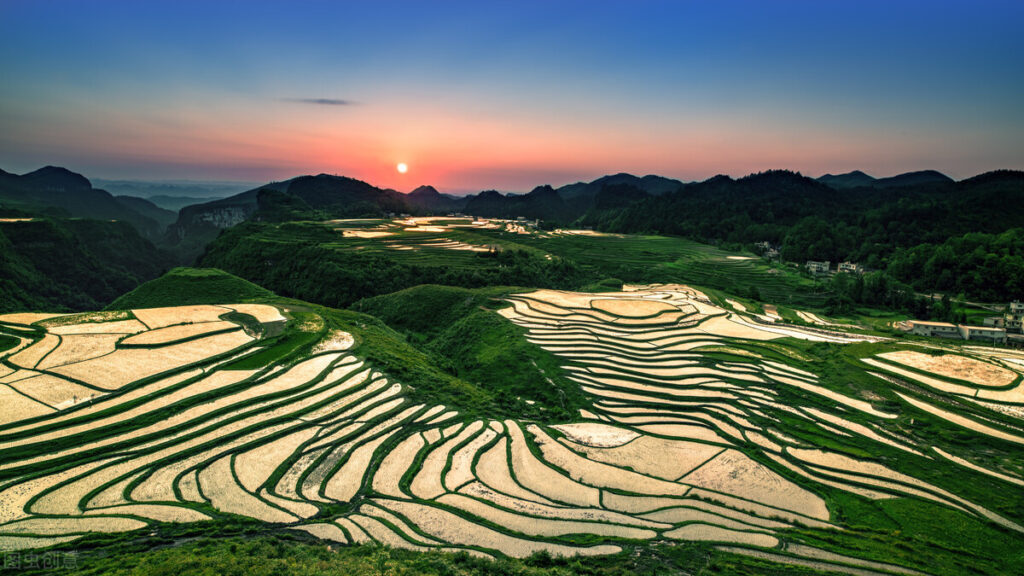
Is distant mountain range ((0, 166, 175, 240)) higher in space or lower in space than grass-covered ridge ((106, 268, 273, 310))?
higher

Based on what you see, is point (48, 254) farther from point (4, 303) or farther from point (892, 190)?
point (892, 190)

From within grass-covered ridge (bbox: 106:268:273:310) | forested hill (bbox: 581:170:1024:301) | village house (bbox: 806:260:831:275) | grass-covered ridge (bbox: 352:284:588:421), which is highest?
forested hill (bbox: 581:170:1024:301)

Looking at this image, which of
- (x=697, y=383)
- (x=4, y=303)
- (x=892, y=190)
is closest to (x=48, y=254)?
(x=4, y=303)

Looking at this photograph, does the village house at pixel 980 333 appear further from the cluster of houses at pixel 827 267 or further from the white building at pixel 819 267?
the white building at pixel 819 267

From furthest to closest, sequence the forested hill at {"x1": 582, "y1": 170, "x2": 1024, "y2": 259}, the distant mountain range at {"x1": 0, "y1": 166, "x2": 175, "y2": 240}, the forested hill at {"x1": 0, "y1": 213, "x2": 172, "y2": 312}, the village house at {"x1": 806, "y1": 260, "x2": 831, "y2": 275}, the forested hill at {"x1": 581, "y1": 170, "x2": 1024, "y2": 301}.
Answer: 1. the distant mountain range at {"x1": 0, "y1": 166, "x2": 175, "y2": 240}
2. the forested hill at {"x1": 582, "y1": 170, "x2": 1024, "y2": 259}
3. the village house at {"x1": 806, "y1": 260, "x2": 831, "y2": 275}
4. the forested hill at {"x1": 581, "y1": 170, "x2": 1024, "y2": 301}
5. the forested hill at {"x1": 0, "y1": 213, "x2": 172, "y2": 312}

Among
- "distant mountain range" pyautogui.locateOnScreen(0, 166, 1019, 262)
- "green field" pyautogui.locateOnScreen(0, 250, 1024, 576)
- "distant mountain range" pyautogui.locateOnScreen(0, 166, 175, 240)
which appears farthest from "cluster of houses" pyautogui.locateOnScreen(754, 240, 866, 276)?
"distant mountain range" pyautogui.locateOnScreen(0, 166, 175, 240)

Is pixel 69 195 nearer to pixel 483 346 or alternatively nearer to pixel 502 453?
pixel 483 346

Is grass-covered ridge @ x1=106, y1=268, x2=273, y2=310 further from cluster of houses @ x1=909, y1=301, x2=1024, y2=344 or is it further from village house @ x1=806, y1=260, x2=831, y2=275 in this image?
village house @ x1=806, y1=260, x2=831, y2=275

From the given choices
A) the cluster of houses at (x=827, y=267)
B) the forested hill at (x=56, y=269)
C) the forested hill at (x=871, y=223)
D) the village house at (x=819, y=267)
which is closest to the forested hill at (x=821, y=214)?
the forested hill at (x=871, y=223)
